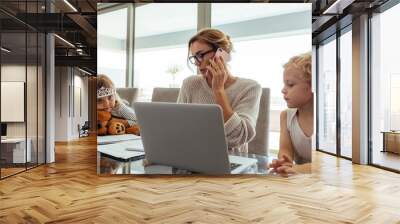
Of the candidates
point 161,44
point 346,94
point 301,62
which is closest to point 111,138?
point 161,44

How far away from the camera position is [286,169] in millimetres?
5242

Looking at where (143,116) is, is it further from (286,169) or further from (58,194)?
(286,169)

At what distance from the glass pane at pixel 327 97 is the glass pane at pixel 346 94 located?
441mm

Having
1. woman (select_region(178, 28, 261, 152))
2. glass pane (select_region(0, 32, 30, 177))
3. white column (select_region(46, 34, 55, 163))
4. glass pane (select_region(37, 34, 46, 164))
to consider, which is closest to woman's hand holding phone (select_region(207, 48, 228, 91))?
woman (select_region(178, 28, 261, 152))

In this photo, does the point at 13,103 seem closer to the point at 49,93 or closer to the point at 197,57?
the point at 49,93

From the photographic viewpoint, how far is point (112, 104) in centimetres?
539

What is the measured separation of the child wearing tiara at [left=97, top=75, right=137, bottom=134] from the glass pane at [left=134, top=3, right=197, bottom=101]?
0.31 metres

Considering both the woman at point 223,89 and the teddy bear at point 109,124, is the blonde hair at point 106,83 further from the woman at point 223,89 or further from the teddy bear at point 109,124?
the woman at point 223,89

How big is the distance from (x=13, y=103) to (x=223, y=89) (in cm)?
332

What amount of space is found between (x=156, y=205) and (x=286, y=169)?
2.16 m

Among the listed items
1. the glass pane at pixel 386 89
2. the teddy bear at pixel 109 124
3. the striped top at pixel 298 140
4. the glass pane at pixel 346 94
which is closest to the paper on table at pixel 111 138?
the teddy bear at pixel 109 124

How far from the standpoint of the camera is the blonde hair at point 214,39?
528 cm

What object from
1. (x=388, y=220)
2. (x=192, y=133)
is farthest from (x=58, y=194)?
(x=388, y=220)

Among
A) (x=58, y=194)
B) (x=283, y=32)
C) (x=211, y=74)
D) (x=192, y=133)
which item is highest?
(x=283, y=32)
